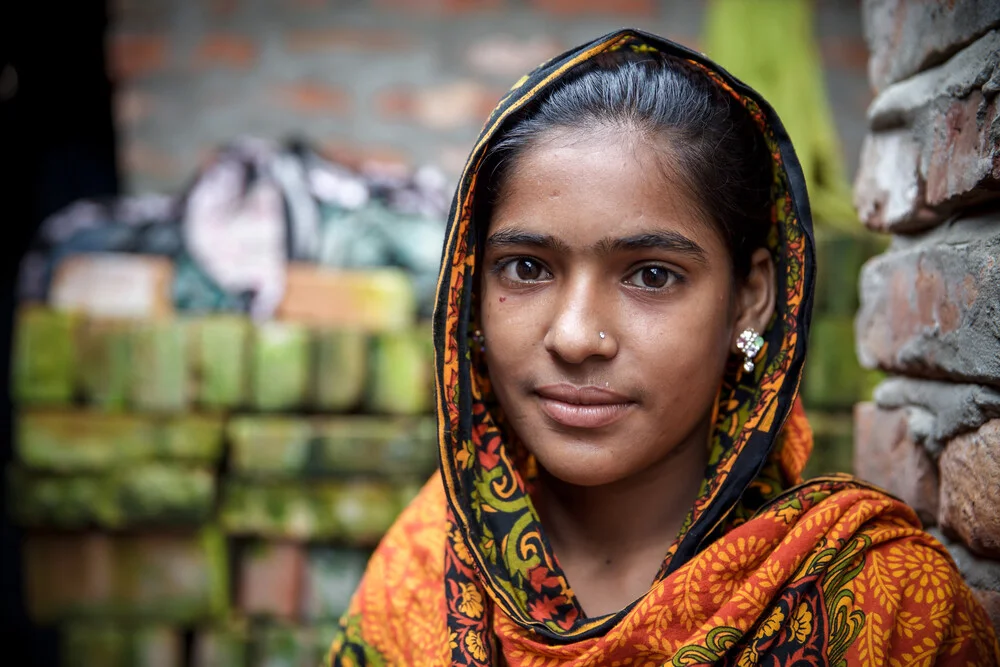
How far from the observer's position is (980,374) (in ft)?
3.79

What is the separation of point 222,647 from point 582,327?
2279 mm

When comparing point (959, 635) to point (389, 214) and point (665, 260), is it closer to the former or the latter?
point (665, 260)

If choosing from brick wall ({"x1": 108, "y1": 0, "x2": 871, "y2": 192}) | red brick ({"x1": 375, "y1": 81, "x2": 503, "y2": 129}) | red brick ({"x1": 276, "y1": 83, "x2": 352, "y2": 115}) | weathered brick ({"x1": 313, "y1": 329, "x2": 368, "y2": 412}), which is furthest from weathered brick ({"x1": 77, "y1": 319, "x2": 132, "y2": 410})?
red brick ({"x1": 375, "y1": 81, "x2": 503, "y2": 129})

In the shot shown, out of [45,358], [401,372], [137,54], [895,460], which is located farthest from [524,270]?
[137,54]

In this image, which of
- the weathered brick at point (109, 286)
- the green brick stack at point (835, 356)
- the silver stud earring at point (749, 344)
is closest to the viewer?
the silver stud earring at point (749, 344)

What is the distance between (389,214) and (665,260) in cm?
197

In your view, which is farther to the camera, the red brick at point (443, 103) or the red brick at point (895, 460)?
the red brick at point (443, 103)

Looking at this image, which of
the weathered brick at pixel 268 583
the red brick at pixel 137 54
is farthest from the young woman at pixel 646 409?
the red brick at pixel 137 54

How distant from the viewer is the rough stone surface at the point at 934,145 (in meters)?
1.13

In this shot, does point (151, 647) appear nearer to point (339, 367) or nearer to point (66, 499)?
point (66, 499)

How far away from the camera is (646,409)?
1267 mm

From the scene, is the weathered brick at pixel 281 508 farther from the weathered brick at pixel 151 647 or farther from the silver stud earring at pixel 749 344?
the silver stud earring at pixel 749 344

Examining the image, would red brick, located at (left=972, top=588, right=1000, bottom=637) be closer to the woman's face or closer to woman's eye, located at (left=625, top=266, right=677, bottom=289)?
the woman's face

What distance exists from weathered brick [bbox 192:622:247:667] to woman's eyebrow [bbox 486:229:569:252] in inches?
85.3
